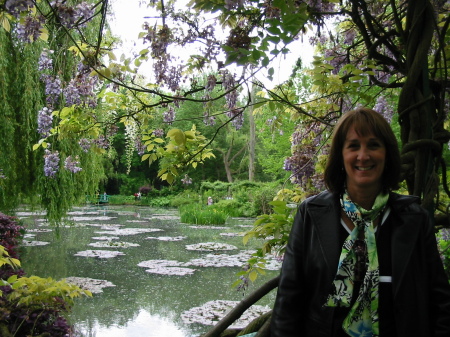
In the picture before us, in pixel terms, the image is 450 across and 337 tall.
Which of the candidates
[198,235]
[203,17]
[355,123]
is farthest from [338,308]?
[198,235]

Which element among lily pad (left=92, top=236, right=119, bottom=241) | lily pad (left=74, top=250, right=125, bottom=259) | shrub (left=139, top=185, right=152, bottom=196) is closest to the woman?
lily pad (left=74, top=250, right=125, bottom=259)

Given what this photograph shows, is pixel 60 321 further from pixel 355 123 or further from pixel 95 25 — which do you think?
pixel 95 25

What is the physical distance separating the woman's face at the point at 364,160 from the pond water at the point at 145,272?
1191 mm

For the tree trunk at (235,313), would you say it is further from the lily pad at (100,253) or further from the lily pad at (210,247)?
the lily pad at (210,247)

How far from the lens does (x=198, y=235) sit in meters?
11.4

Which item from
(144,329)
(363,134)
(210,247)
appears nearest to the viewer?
(363,134)

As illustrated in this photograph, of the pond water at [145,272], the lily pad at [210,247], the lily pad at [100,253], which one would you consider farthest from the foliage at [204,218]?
the lily pad at [100,253]

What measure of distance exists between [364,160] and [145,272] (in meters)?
6.19

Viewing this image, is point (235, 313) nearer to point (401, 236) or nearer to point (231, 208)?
point (401, 236)

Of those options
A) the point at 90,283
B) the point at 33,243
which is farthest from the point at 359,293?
the point at 33,243

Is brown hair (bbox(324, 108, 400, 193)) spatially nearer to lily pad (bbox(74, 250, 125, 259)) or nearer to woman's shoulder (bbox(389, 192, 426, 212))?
woman's shoulder (bbox(389, 192, 426, 212))

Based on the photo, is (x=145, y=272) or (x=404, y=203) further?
(x=145, y=272)

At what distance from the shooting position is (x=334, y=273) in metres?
1.08

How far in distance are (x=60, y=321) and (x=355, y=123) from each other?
106 inches
